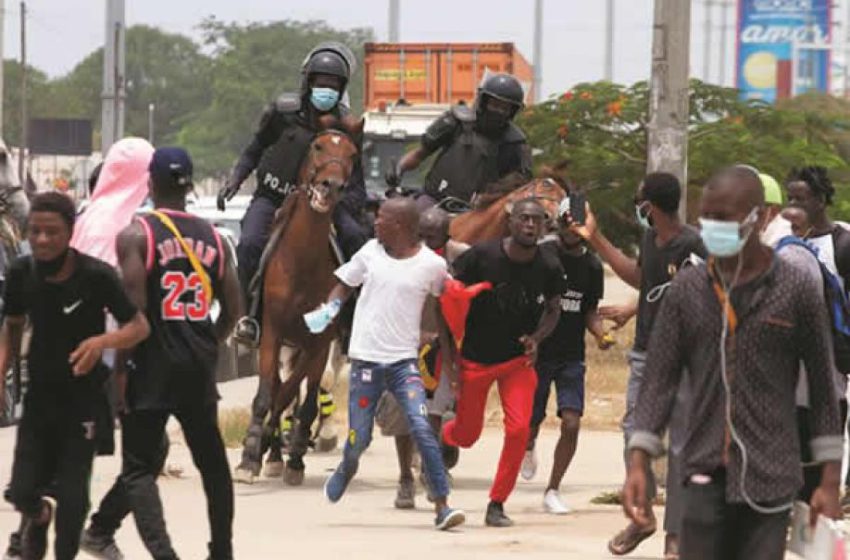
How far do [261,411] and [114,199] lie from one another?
167 inches

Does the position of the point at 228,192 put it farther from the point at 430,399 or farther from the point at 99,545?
the point at 99,545

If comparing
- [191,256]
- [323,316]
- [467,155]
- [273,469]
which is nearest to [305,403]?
[273,469]

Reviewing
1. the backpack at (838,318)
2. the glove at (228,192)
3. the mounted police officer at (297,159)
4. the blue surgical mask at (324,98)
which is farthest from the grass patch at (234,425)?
the backpack at (838,318)

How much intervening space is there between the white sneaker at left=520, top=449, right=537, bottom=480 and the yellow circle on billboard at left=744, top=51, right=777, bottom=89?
317 feet

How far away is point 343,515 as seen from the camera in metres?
14.2

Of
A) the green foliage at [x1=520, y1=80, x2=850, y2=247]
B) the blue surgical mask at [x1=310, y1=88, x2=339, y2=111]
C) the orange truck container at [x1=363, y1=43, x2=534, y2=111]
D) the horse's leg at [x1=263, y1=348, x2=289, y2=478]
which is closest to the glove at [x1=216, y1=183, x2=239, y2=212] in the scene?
the blue surgical mask at [x1=310, y1=88, x2=339, y2=111]

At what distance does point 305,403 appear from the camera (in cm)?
1659

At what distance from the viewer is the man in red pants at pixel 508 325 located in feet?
45.0

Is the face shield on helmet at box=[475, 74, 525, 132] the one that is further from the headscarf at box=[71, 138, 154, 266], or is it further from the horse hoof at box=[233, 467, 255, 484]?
the headscarf at box=[71, 138, 154, 266]

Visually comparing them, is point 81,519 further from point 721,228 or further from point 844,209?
point 844,209

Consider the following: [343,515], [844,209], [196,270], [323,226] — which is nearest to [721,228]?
[196,270]

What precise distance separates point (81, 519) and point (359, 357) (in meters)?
3.62

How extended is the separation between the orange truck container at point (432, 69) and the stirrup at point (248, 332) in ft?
76.0

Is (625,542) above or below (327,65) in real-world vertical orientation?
below
